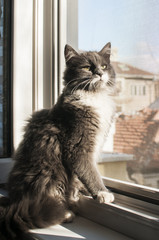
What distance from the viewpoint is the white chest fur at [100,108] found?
1.21 m

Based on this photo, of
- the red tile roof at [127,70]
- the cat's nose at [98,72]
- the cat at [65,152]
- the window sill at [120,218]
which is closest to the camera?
the window sill at [120,218]

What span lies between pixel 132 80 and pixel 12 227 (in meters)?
0.79

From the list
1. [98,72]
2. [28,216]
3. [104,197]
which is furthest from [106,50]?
[28,216]

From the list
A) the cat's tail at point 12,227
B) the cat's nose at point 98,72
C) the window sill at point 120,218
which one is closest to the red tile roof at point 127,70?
the cat's nose at point 98,72

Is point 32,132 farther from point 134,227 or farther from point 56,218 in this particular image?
point 134,227

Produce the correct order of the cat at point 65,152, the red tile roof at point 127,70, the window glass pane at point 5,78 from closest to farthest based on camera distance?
the cat at point 65,152, the red tile roof at point 127,70, the window glass pane at point 5,78

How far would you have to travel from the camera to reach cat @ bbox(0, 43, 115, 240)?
1.01 meters

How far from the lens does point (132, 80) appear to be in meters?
1.20

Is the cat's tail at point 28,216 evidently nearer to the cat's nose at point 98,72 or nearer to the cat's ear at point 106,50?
the cat's nose at point 98,72

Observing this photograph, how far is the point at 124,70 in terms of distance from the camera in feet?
4.26

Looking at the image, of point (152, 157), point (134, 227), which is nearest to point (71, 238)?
point (134, 227)

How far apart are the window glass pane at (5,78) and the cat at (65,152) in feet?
1.43

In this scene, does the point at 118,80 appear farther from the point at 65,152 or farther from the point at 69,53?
the point at 65,152

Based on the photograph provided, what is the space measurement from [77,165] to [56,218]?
0.74 feet
